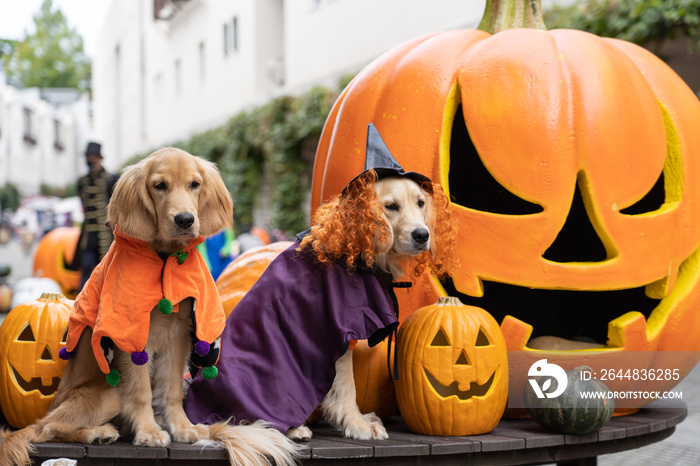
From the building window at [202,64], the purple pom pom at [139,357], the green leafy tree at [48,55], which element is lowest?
the purple pom pom at [139,357]

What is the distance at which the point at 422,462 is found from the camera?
2.25m

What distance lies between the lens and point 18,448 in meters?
2.10

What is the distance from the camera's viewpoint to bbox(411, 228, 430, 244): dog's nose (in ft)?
8.00

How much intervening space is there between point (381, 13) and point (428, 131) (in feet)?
30.9

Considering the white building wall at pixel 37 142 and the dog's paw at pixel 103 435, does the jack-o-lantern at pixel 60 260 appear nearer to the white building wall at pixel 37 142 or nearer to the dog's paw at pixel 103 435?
the dog's paw at pixel 103 435

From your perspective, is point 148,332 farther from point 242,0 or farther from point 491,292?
point 242,0

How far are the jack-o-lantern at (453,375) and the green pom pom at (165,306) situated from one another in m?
0.85

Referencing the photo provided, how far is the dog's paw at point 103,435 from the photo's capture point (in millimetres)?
2193

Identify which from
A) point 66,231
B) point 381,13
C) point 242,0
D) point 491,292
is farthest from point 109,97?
point 491,292

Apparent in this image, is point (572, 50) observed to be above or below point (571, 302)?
above

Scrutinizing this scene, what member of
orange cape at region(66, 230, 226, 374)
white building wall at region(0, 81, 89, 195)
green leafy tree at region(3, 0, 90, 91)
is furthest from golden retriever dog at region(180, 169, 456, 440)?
A: green leafy tree at region(3, 0, 90, 91)

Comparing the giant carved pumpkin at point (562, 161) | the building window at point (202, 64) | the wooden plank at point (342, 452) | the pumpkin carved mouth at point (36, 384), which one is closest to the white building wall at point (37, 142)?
the building window at point (202, 64)

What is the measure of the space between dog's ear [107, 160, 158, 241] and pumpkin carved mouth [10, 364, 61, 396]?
2.51 feet

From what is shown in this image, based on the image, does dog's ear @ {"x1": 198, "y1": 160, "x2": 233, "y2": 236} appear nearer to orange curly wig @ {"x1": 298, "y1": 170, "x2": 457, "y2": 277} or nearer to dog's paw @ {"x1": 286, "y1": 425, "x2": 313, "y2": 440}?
orange curly wig @ {"x1": 298, "y1": 170, "x2": 457, "y2": 277}
